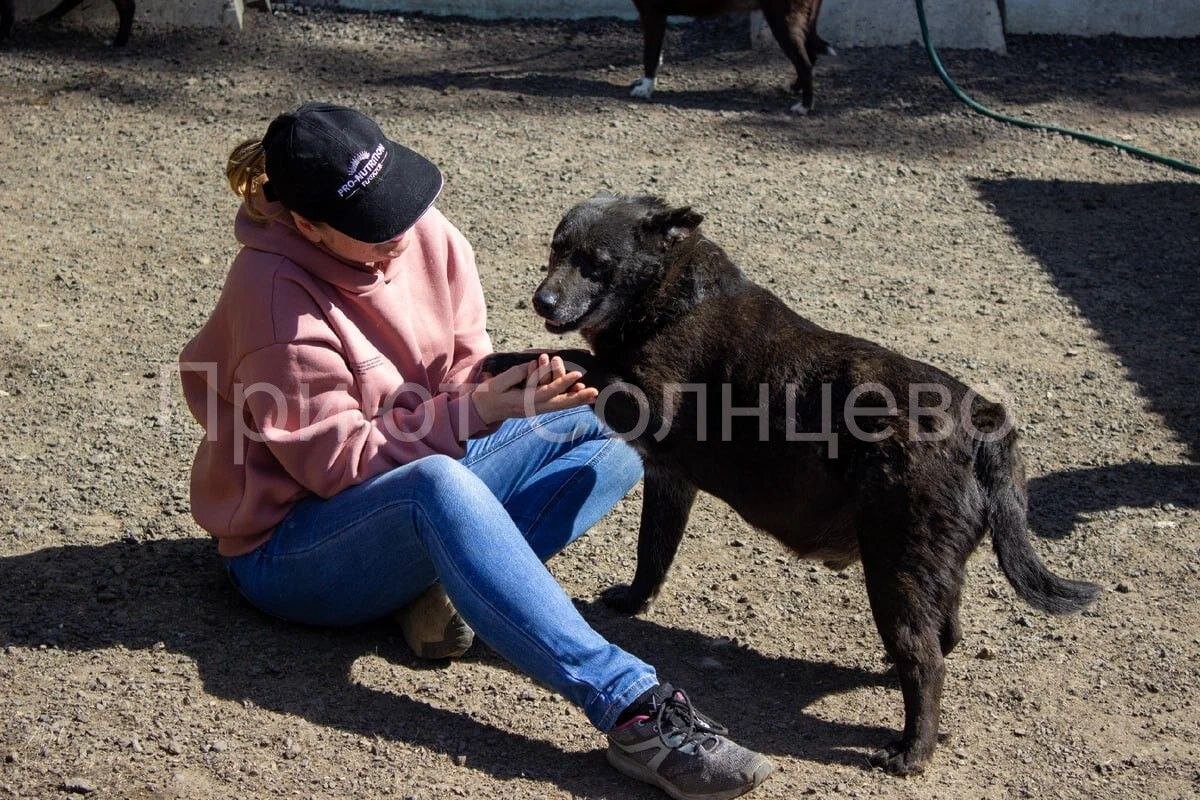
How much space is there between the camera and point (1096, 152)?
763cm

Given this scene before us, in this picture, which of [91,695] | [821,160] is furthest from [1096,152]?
[91,695]

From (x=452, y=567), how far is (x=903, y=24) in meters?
7.37

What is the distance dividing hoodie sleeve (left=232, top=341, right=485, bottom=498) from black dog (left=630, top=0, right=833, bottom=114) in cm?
559

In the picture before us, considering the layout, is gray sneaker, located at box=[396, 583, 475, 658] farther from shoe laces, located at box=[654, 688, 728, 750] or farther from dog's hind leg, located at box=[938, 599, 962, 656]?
dog's hind leg, located at box=[938, 599, 962, 656]

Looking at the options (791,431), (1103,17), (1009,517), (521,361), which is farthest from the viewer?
(1103,17)

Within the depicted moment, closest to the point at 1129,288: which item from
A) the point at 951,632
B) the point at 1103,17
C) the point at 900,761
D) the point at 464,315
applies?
the point at 951,632

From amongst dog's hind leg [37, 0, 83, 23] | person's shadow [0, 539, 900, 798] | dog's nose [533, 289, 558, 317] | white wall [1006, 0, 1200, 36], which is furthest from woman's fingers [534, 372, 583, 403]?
white wall [1006, 0, 1200, 36]

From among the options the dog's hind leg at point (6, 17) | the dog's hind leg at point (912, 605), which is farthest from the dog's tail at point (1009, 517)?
the dog's hind leg at point (6, 17)

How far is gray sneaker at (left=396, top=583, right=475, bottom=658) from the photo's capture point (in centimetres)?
320

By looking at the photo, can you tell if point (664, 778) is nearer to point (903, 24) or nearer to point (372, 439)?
point (372, 439)

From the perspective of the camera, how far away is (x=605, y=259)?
3600 millimetres

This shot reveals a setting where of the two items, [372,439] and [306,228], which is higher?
[306,228]

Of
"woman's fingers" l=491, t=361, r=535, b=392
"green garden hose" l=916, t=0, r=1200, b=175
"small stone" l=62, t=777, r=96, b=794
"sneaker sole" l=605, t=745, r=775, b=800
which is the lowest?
"small stone" l=62, t=777, r=96, b=794

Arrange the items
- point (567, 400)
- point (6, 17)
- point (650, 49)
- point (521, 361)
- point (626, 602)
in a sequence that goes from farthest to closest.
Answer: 1. point (6, 17)
2. point (650, 49)
3. point (626, 602)
4. point (521, 361)
5. point (567, 400)
